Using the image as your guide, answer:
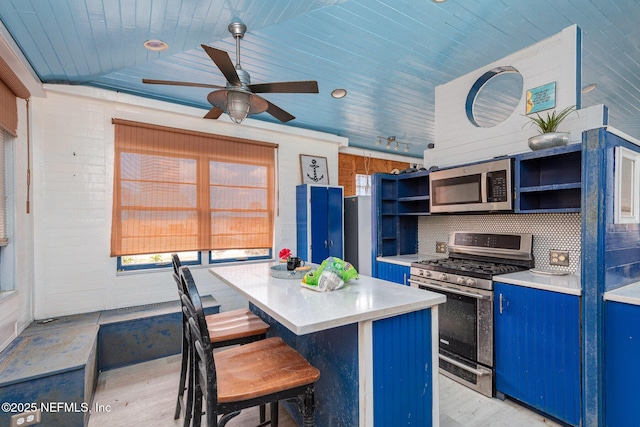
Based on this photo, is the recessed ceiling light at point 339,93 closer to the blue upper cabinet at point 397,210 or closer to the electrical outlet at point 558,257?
the blue upper cabinet at point 397,210

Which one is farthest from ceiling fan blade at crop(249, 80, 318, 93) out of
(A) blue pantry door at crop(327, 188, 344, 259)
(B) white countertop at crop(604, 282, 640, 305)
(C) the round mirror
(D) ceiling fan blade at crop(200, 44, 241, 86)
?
(A) blue pantry door at crop(327, 188, 344, 259)

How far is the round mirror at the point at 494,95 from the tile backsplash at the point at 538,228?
1.01 metres

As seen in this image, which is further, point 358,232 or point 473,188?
point 358,232

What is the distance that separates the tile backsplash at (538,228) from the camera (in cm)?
245

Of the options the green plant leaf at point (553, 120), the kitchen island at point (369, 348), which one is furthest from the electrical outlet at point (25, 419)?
the green plant leaf at point (553, 120)

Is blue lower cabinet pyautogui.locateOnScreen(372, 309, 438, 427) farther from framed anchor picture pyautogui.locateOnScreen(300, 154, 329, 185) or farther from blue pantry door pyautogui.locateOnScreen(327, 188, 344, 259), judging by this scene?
framed anchor picture pyautogui.locateOnScreen(300, 154, 329, 185)

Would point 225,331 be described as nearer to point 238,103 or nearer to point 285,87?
point 238,103

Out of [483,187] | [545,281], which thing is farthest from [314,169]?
[545,281]

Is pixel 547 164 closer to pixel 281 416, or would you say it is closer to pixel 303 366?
pixel 303 366

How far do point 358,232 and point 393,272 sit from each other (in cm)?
188

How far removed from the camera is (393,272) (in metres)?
3.41

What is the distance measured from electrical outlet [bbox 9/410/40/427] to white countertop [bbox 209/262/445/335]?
142cm

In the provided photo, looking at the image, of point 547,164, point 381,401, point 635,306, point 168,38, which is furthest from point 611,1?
point 168,38

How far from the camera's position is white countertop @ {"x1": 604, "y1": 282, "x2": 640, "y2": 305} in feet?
5.88
